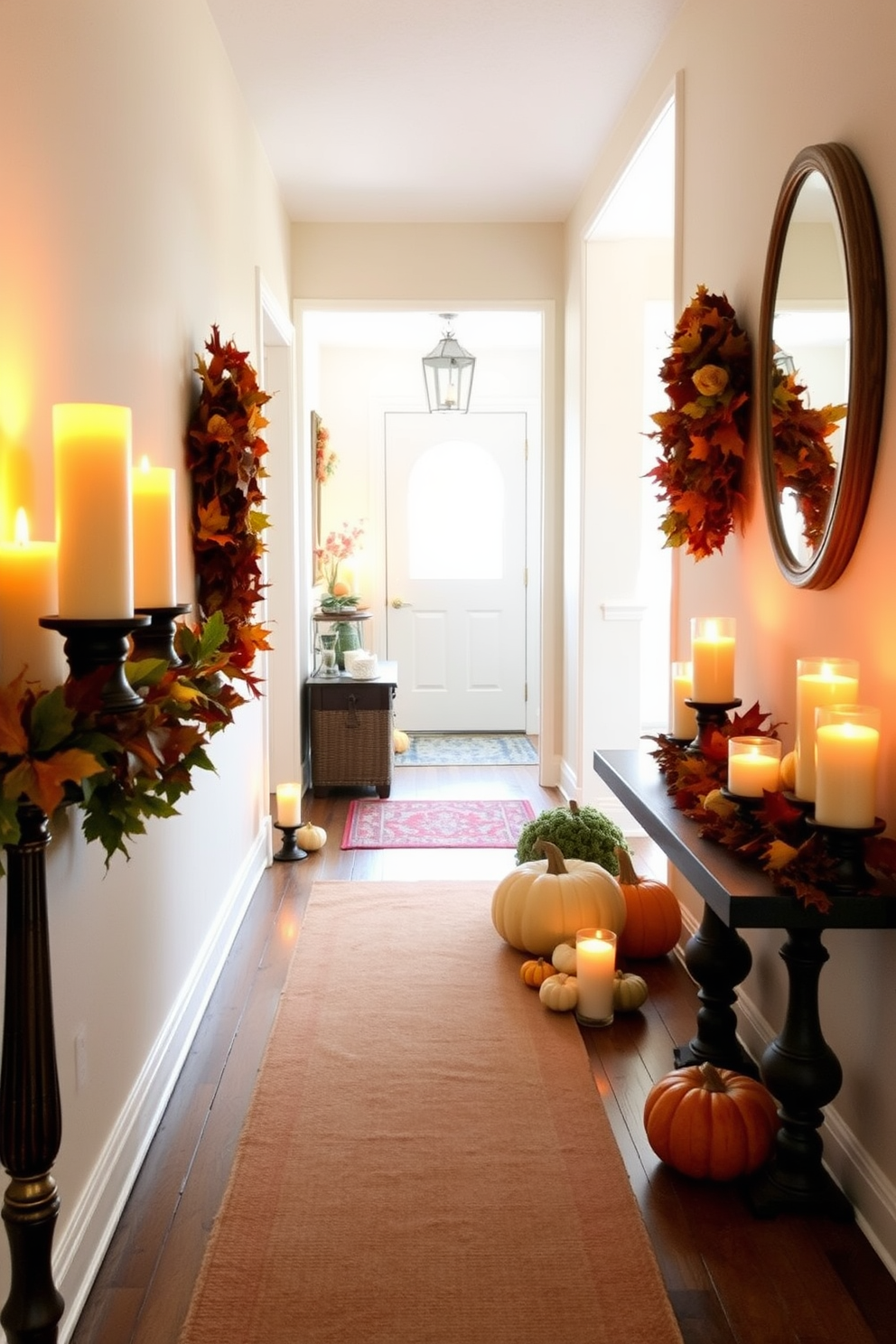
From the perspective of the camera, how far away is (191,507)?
3.18 metres

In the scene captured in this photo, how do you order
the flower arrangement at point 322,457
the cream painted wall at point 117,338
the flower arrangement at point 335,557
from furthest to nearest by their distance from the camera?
the flower arrangement at point 322,457 → the flower arrangement at point 335,557 → the cream painted wall at point 117,338

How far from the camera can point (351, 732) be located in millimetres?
5699

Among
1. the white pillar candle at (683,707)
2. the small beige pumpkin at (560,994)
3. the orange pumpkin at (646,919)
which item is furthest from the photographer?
the orange pumpkin at (646,919)

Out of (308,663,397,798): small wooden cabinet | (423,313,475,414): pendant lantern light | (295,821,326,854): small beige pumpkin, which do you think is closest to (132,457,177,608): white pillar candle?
(295,821,326,854): small beige pumpkin

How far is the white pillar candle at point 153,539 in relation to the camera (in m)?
1.91

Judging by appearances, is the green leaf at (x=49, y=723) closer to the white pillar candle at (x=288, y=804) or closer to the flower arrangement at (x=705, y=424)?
the flower arrangement at (x=705, y=424)

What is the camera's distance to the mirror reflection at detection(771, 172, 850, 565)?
84.8 inches

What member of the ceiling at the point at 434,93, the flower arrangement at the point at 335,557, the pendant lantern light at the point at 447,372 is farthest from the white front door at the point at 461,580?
the ceiling at the point at 434,93

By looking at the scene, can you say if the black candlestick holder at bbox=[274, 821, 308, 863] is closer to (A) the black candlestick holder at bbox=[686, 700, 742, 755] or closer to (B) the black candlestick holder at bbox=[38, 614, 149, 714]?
(A) the black candlestick holder at bbox=[686, 700, 742, 755]

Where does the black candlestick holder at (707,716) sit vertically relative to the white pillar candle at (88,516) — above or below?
below

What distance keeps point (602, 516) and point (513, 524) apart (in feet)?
8.41

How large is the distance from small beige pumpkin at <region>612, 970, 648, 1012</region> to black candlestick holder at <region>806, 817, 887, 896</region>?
124 centimetres

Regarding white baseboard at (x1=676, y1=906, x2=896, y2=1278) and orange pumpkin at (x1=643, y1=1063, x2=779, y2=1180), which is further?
orange pumpkin at (x1=643, y1=1063, x2=779, y2=1180)

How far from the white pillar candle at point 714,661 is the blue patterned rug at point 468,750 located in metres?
4.00
